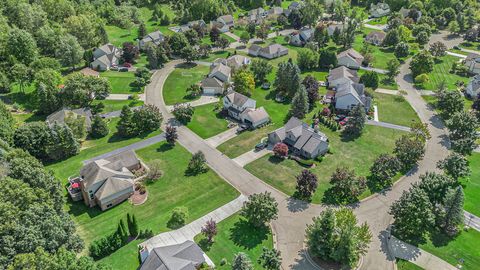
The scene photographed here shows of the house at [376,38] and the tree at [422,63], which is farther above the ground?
the tree at [422,63]

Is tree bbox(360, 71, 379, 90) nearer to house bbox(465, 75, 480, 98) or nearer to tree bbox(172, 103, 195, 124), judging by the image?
house bbox(465, 75, 480, 98)

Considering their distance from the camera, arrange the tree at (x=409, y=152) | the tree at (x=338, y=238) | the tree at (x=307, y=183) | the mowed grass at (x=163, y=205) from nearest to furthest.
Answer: the tree at (x=338, y=238) < the mowed grass at (x=163, y=205) < the tree at (x=307, y=183) < the tree at (x=409, y=152)

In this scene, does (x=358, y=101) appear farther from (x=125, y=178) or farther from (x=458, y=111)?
(x=125, y=178)

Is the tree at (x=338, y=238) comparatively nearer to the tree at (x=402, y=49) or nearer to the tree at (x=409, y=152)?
the tree at (x=409, y=152)

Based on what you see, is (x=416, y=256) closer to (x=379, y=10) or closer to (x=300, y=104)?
(x=300, y=104)

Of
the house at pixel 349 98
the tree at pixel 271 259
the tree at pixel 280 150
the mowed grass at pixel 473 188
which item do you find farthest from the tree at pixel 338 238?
the house at pixel 349 98

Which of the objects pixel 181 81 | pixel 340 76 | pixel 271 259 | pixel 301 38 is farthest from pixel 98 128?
pixel 301 38
